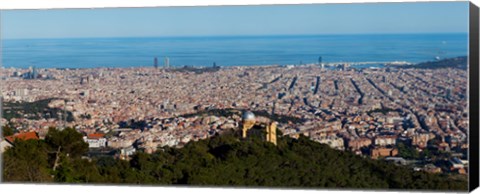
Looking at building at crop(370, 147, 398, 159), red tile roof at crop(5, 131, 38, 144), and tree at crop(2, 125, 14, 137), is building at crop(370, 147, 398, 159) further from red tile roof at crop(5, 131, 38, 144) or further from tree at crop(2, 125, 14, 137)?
tree at crop(2, 125, 14, 137)

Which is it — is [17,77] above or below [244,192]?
above

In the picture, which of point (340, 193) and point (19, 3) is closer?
point (340, 193)

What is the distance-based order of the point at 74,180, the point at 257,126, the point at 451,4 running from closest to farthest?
the point at 451,4 < the point at 74,180 < the point at 257,126

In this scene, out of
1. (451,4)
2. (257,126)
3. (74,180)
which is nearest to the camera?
(451,4)

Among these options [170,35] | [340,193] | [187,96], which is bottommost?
[340,193]

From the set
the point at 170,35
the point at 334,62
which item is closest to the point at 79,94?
the point at 170,35

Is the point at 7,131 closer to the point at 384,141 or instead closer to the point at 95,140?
the point at 95,140

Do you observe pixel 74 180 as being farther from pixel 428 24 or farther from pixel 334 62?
pixel 428 24
